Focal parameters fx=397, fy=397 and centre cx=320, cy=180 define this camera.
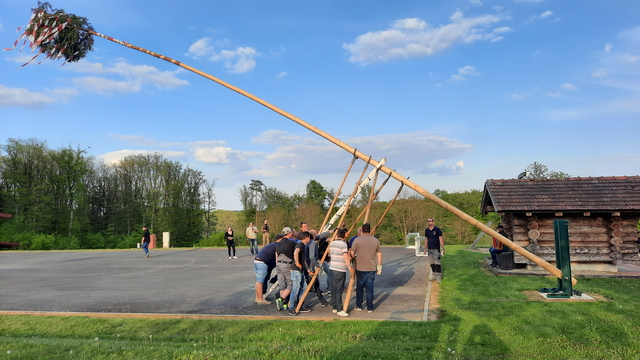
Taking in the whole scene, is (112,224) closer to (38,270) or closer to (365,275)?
(38,270)

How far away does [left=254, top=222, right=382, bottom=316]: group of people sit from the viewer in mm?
8281

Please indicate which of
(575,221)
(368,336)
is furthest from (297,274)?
(575,221)

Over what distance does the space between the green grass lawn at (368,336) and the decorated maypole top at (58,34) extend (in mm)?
5135

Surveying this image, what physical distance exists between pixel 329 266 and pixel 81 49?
684cm

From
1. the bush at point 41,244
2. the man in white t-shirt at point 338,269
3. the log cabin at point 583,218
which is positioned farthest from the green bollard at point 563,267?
the bush at point 41,244

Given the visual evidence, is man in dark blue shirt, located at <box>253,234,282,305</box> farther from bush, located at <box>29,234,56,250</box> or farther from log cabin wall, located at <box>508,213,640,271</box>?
bush, located at <box>29,234,56,250</box>

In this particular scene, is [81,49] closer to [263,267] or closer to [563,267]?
[263,267]

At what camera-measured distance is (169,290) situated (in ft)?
36.0

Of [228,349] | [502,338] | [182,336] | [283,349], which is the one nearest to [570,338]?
[502,338]

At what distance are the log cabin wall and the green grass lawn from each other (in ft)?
15.1

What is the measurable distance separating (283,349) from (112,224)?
171ft

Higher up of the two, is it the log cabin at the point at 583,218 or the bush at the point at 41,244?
the log cabin at the point at 583,218

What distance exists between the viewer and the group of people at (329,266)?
828 cm

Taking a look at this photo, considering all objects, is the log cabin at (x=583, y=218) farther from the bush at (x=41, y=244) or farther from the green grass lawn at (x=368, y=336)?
the bush at (x=41, y=244)
